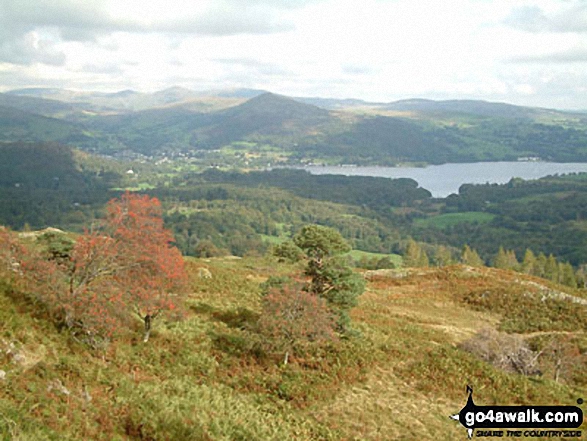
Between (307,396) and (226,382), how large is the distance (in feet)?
13.3

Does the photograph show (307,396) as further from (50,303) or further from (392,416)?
(50,303)

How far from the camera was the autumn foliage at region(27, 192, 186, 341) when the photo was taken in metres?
19.5

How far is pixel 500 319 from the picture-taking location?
140 ft

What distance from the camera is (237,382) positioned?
21297 millimetres

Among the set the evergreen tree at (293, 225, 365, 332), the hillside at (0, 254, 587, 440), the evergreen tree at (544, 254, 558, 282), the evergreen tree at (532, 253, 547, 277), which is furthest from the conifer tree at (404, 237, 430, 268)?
the evergreen tree at (293, 225, 365, 332)

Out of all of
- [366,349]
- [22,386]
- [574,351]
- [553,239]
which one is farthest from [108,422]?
[553,239]

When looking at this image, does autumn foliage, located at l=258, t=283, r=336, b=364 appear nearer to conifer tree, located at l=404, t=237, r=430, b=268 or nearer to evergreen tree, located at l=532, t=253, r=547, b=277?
conifer tree, located at l=404, t=237, r=430, b=268

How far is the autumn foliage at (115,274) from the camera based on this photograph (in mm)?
19453

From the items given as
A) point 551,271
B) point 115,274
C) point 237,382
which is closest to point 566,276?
point 551,271

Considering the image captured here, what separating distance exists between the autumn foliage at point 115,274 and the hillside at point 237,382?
1382 millimetres

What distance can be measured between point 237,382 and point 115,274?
26.9 ft

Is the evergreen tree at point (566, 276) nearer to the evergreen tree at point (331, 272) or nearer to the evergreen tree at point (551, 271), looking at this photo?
the evergreen tree at point (551, 271)

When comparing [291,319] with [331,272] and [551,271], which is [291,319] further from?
[551,271]

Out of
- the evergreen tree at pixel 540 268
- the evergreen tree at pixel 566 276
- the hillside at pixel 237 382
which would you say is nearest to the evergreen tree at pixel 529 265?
the evergreen tree at pixel 540 268
